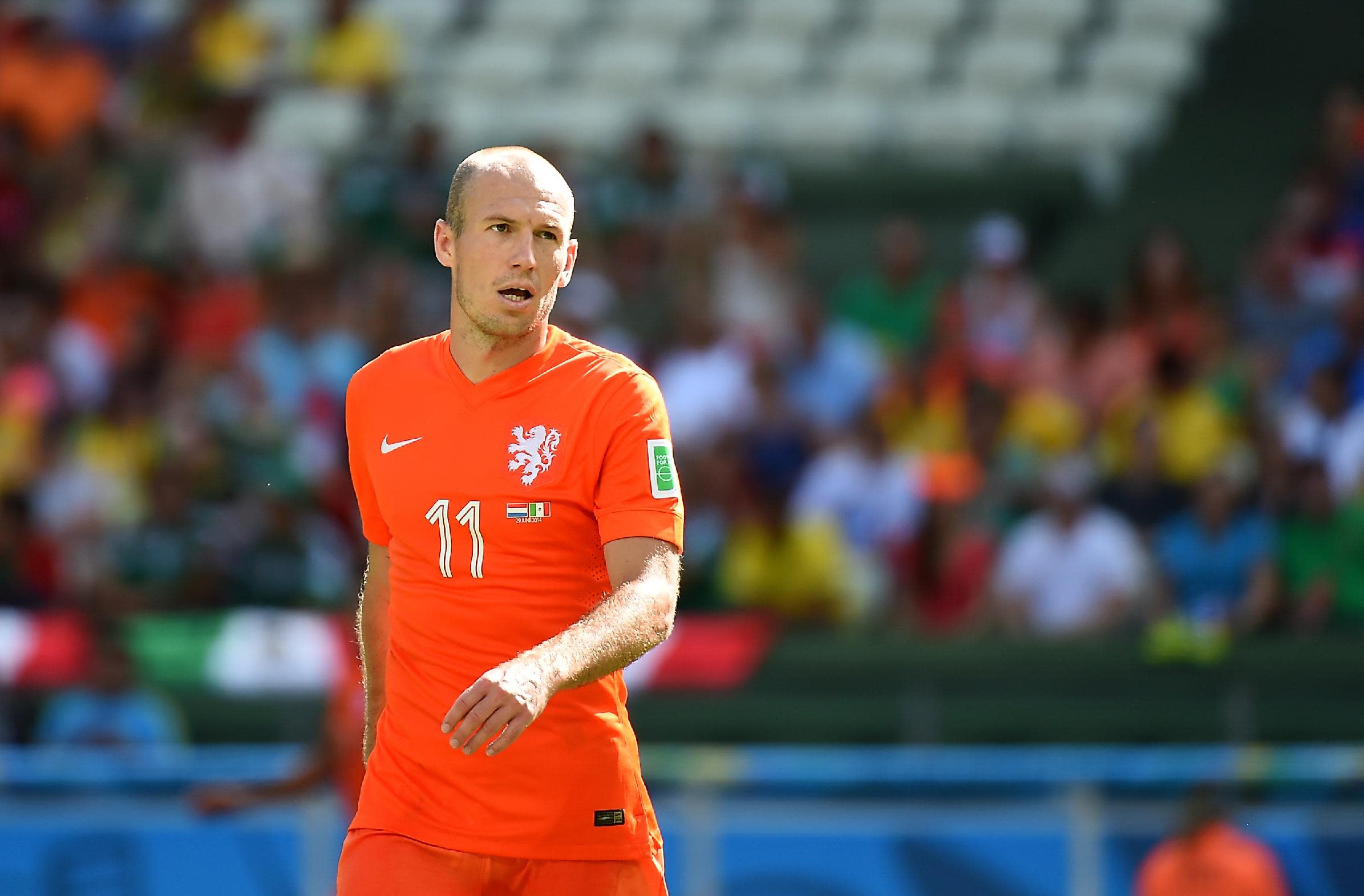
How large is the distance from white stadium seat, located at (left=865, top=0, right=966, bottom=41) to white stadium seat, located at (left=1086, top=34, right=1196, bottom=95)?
4.02 feet

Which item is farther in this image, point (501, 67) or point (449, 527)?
point (501, 67)

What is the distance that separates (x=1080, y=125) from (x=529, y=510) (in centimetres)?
1242

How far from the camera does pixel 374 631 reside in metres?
4.68

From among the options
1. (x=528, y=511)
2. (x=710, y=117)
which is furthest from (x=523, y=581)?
(x=710, y=117)

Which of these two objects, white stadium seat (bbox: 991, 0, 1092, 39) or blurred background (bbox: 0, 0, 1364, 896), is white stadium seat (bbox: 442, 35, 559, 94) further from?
white stadium seat (bbox: 991, 0, 1092, 39)

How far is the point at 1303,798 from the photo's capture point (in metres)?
8.98

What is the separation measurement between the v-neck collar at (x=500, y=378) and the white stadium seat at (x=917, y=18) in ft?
42.3

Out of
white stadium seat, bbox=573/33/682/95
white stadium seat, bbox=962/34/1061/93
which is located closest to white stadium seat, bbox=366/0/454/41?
white stadium seat, bbox=573/33/682/95

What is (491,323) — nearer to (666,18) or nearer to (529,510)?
(529,510)

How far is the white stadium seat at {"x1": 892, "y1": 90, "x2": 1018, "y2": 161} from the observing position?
1583 cm

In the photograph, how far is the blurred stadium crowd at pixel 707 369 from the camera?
11031 mm

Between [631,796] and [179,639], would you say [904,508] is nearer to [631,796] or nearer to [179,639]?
[179,639]

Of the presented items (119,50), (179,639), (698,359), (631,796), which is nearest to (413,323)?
(698,359)

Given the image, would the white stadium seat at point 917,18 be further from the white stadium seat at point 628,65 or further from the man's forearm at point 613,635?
the man's forearm at point 613,635
